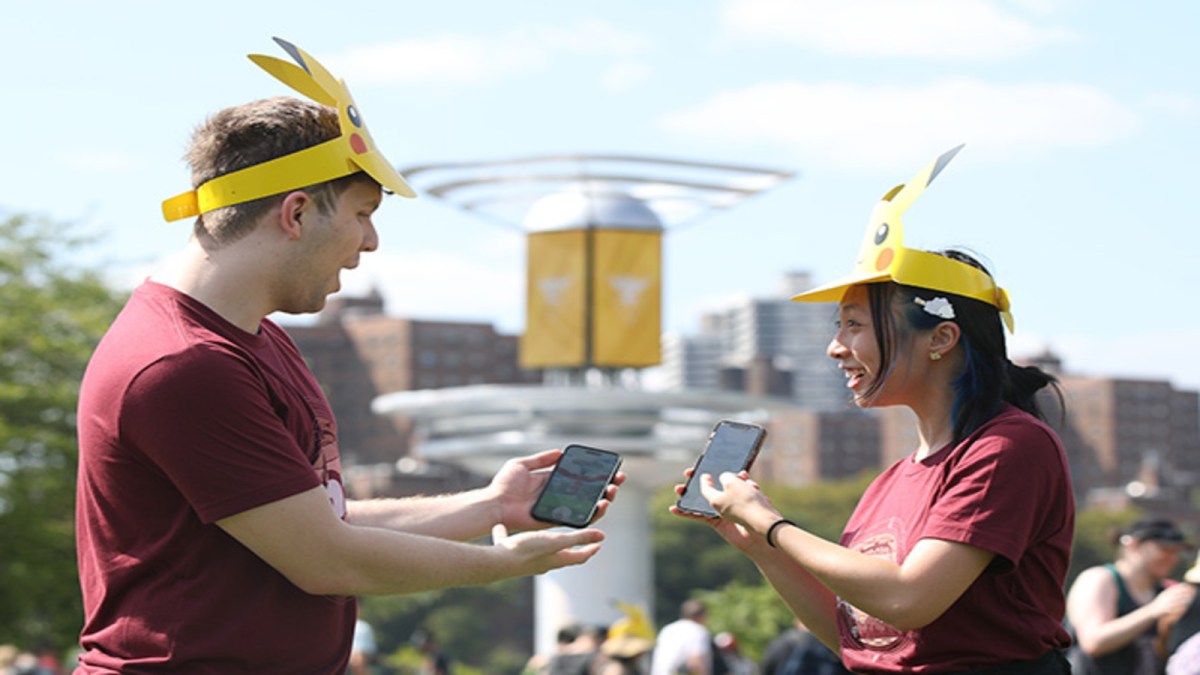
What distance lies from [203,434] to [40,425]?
102 ft

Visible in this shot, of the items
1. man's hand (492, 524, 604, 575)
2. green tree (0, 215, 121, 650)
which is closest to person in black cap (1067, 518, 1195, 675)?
man's hand (492, 524, 604, 575)

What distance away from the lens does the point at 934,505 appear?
396 cm

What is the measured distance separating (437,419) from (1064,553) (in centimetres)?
4235

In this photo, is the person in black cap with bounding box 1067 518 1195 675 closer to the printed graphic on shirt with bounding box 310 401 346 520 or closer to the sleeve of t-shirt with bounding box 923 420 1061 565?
the sleeve of t-shirt with bounding box 923 420 1061 565

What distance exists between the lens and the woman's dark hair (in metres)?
4.15

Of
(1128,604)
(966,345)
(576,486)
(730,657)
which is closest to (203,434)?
(576,486)

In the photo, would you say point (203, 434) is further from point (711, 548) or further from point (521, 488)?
point (711, 548)

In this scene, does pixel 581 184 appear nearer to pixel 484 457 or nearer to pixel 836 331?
pixel 484 457

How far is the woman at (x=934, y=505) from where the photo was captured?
3.84 meters

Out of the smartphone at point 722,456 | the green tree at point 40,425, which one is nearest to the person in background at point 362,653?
the smartphone at point 722,456

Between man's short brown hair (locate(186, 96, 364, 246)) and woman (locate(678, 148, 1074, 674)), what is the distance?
1.26m

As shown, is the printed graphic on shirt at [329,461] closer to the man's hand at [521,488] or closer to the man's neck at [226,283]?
the man's neck at [226,283]

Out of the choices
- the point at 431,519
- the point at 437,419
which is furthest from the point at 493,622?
the point at 431,519

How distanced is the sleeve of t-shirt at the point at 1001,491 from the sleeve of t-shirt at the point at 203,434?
1437 millimetres
